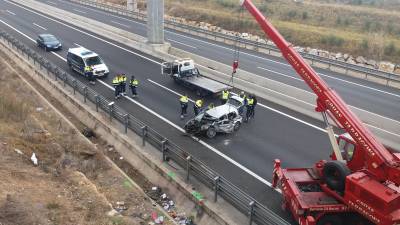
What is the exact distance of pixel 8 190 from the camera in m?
12.5

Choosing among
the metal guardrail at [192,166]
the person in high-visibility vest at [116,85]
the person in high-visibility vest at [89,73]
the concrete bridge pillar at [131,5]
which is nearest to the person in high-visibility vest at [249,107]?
the metal guardrail at [192,166]

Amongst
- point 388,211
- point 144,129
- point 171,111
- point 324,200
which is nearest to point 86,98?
point 171,111

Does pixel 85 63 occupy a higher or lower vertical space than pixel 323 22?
lower

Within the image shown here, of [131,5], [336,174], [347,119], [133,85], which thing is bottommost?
[133,85]

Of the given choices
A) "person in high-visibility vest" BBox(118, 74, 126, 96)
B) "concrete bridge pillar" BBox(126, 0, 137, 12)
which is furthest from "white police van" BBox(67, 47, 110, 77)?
"concrete bridge pillar" BBox(126, 0, 137, 12)

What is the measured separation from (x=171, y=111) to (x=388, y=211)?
13.7 m

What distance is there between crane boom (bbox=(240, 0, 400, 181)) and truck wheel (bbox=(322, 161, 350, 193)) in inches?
28.9

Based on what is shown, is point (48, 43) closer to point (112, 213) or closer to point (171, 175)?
point (171, 175)

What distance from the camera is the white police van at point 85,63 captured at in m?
27.4

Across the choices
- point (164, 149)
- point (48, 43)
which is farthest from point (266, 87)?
point (48, 43)

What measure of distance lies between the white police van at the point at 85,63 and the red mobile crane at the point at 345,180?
16531 mm

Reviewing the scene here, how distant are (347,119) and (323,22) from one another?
49532 millimetres

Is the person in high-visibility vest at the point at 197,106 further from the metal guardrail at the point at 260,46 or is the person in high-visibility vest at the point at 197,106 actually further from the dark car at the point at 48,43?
the dark car at the point at 48,43

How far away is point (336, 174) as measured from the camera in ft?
39.2
